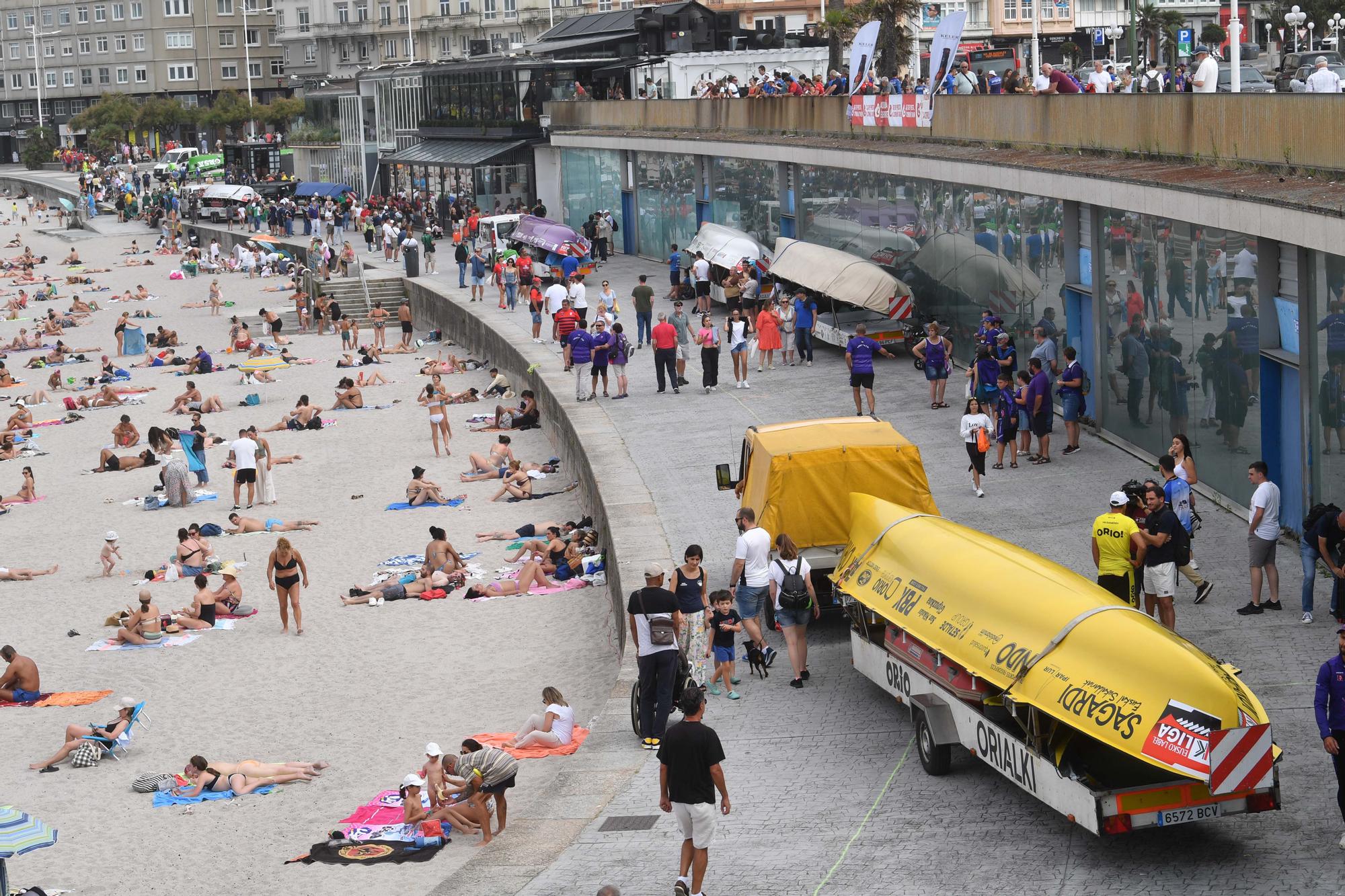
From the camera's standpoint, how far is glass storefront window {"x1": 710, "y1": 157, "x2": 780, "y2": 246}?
3628 cm

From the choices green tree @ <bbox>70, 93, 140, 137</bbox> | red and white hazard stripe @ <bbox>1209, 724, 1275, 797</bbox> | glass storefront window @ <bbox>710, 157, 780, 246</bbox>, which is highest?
green tree @ <bbox>70, 93, 140, 137</bbox>

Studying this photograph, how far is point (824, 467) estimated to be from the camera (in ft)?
48.5

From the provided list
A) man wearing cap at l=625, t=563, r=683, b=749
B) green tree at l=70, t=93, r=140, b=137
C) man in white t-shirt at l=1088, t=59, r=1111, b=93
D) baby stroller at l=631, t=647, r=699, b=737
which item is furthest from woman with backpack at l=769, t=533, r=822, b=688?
green tree at l=70, t=93, r=140, b=137

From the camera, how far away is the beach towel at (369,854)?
1233 cm

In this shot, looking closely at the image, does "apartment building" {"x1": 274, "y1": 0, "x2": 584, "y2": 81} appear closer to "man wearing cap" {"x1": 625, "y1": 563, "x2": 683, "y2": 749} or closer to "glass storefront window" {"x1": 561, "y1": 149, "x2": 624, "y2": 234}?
"glass storefront window" {"x1": 561, "y1": 149, "x2": 624, "y2": 234}

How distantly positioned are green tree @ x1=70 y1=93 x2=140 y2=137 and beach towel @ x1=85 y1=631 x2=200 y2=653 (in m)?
101

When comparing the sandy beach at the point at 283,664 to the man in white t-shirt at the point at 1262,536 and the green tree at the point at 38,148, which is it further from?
the green tree at the point at 38,148

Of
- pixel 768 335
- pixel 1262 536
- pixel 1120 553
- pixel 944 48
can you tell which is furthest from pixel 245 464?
pixel 1262 536

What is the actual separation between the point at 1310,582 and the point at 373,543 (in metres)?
13.3

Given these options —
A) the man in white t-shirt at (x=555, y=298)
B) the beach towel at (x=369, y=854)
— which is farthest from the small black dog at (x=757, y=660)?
the man in white t-shirt at (x=555, y=298)

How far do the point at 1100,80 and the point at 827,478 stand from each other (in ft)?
41.9

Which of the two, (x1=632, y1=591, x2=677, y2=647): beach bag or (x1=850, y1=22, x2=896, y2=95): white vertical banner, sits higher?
(x1=850, y1=22, x2=896, y2=95): white vertical banner

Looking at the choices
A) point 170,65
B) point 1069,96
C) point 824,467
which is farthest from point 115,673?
point 170,65

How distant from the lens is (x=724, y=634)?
516 inches
